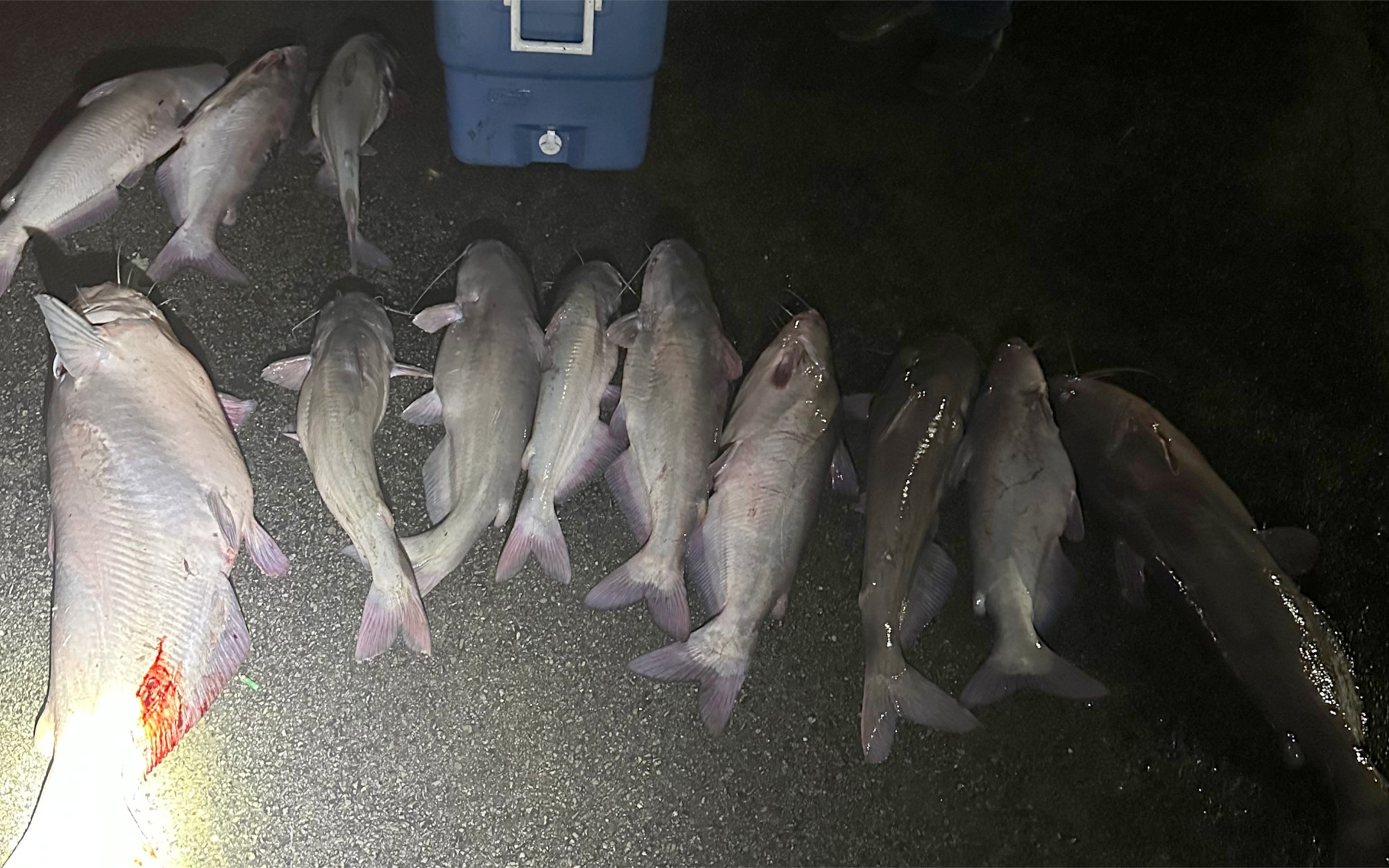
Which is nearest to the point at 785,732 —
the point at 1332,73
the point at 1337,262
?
the point at 1337,262

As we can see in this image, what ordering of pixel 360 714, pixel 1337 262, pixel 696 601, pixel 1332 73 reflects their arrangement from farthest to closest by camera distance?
pixel 1332 73, pixel 1337 262, pixel 696 601, pixel 360 714

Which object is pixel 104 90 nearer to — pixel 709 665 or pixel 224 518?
pixel 224 518

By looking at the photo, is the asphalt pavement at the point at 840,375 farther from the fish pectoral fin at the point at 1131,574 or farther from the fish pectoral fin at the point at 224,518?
the fish pectoral fin at the point at 224,518

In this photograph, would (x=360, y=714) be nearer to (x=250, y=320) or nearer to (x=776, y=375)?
(x=250, y=320)

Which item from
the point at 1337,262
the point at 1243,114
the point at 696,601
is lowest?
the point at 696,601

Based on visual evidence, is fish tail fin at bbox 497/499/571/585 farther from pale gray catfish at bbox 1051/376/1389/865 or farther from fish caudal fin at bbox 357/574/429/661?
pale gray catfish at bbox 1051/376/1389/865

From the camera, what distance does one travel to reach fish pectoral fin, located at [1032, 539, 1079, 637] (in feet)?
8.00

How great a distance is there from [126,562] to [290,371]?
620 millimetres

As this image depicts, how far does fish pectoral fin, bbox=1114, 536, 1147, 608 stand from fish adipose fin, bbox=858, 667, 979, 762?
2.09 feet

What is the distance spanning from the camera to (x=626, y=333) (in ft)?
8.10

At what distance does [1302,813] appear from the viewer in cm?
246

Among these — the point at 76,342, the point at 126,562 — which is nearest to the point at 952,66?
the point at 76,342

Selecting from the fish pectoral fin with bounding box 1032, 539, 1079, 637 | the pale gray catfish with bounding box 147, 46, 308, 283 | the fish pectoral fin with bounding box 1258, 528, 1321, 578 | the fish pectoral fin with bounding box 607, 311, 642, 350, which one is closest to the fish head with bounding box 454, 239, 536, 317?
the fish pectoral fin with bounding box 607, 311, 642, 350

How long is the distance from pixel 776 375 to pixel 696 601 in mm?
648
